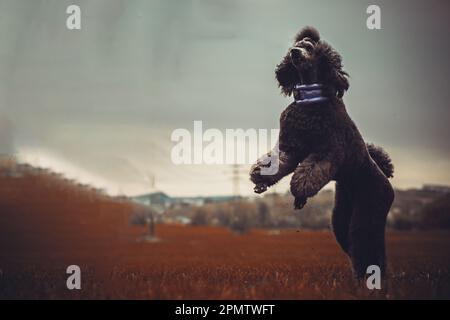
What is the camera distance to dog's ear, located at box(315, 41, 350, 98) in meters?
3.36

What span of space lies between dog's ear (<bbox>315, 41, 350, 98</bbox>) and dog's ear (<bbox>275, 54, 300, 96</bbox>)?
0.16m

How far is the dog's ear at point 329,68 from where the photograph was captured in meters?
3.36

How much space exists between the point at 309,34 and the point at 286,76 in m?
0.30

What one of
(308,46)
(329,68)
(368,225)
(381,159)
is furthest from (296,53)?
(368,225)

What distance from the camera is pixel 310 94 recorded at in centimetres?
333

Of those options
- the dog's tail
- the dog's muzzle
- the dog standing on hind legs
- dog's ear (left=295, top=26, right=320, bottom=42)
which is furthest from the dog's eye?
the dog's tail

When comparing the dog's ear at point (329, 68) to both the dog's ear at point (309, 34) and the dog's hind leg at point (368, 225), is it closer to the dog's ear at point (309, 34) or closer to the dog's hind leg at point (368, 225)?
the dog's ear at point (309, 34)

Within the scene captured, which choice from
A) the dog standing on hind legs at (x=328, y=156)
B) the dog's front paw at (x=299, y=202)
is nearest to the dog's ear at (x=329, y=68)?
the dog standing on hind legs at (x=328, y=156)

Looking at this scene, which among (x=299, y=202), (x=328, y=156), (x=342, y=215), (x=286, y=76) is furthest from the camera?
(x=342, y=215)

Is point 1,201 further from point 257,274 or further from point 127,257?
point 257,274

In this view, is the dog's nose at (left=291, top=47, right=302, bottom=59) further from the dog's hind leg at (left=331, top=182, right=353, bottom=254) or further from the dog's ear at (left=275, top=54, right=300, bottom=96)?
the dog's hind leg at (left=331, top=182, right=353, bottom=254)

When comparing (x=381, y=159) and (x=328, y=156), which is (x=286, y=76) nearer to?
(x=328, y=156)

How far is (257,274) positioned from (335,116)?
1150 millimetres
